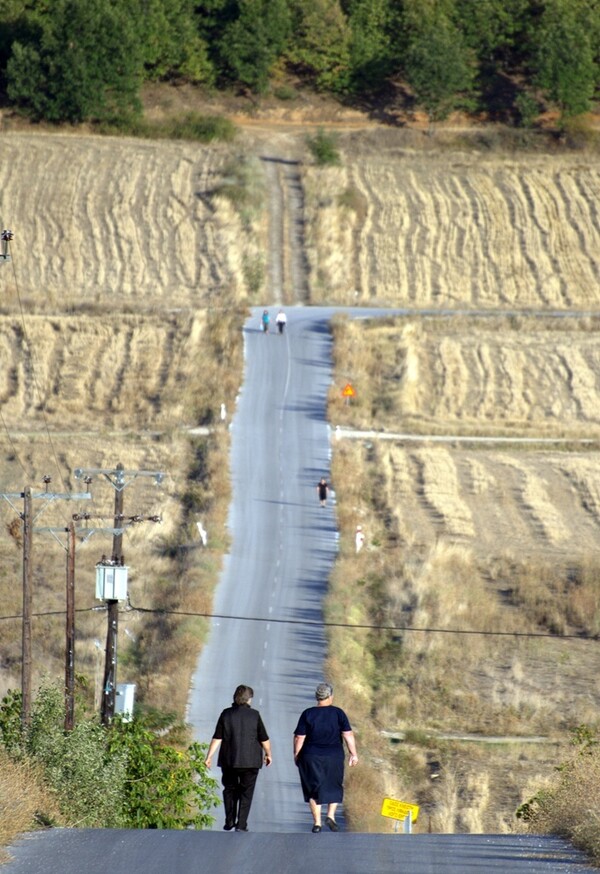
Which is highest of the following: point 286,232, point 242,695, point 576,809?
point 286,232

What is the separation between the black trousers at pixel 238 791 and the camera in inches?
497

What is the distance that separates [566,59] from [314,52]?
1446 cm

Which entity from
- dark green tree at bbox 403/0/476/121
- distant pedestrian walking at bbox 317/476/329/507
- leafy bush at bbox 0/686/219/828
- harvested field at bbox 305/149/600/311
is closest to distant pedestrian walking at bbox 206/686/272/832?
leafy bush at bbox 0/686/219/828

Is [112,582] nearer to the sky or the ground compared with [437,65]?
nearer to the ground

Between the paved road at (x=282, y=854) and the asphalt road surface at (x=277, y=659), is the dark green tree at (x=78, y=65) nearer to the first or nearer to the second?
A: the asphalt road surface at (x=277, y=659)

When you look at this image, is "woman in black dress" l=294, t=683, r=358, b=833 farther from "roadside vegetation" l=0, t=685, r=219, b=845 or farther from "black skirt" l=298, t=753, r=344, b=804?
"roadside vegetation" l=0, t=685, r=219, b=845

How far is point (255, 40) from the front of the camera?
91188 millimetres

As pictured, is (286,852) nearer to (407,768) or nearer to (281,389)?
(407,768)

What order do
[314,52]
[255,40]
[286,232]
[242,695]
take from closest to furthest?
[242,695] → [286,232] → [255,40] → [314,52]

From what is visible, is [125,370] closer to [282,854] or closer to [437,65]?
[437,65]

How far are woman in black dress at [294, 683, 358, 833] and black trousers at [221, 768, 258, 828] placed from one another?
416 mm

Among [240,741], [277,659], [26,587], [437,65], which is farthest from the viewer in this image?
[437,65]

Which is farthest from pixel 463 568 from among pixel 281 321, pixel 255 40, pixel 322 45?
pixel 322 45

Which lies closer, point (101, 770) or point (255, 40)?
point (101, 770)
